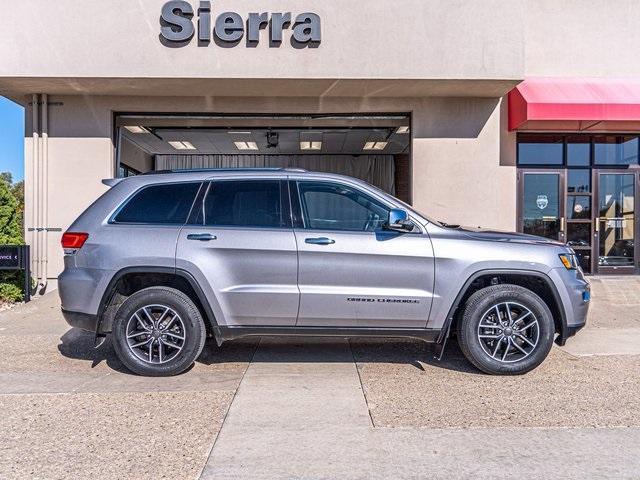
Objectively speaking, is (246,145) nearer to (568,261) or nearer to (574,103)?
(574,103)

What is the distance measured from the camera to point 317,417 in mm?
4074

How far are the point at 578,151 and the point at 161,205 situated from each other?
31.7ft

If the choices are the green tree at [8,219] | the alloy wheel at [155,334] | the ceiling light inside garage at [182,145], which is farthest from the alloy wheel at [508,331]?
the ceiling light inside garage at [182,145]

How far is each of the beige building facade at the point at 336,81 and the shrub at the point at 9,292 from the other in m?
0.86

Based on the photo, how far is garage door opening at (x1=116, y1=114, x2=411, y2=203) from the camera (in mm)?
10820

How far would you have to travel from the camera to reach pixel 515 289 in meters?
5.05

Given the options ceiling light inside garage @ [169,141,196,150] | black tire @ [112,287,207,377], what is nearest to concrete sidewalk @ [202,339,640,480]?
black tire @ [112,287,207,377]

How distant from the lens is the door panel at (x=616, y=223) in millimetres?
11211

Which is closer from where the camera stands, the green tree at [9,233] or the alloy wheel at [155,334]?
the alloy wheel at [155,334]

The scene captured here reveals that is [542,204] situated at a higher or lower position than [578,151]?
lower

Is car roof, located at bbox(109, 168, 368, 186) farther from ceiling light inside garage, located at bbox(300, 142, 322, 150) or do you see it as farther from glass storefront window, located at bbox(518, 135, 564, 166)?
ceiling light inside garage, located at bbox(300, 142, 322, 150)

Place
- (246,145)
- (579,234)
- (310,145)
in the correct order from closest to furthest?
(579,234), (246,145), (310,145)

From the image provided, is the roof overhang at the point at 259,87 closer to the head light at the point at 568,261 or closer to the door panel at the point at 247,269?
the head light at the point at 568,261

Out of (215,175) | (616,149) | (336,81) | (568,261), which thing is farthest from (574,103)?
(215,175)
